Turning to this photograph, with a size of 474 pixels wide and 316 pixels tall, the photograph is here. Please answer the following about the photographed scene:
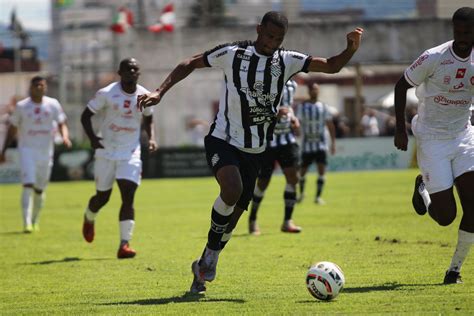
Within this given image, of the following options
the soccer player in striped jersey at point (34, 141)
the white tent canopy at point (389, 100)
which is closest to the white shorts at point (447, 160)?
the soccer player in striped jersey at point (34, 141)

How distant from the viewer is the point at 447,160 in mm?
9359

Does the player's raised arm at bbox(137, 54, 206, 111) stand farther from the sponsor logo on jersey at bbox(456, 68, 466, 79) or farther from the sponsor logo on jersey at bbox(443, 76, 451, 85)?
the sponsor logo on jersey at bbox(456, 68, 466, 79)

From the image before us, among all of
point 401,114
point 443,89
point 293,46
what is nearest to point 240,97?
point 401,114

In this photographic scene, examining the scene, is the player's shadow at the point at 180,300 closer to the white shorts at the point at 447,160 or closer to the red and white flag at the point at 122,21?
the white shorts at the point at 447,160

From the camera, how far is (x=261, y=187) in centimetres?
1542

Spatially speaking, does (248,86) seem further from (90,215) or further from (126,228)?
(90,215)

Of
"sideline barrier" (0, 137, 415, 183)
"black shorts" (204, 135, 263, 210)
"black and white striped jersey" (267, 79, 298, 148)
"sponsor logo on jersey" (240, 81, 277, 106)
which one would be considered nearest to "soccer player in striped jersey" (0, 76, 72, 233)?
"black and white striped jersey" (267, 79, 298, 148)

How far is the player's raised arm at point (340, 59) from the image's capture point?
9.01m

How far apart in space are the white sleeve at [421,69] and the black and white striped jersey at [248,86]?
3.14 feet

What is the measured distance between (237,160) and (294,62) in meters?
1.05

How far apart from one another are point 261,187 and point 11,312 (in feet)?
23.6

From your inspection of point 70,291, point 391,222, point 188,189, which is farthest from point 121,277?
point 188,189

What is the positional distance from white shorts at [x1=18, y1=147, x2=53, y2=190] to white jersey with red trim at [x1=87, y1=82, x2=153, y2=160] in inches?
191

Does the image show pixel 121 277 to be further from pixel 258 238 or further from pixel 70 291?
pixel 258 238
